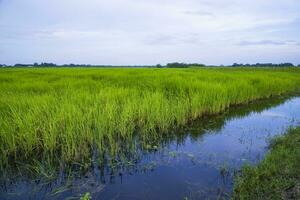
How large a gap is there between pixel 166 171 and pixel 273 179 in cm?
157

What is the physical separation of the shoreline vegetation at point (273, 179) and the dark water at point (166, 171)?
233 mm

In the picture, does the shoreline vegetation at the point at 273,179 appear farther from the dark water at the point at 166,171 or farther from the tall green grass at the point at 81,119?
the tall green grass at the point at 81,119

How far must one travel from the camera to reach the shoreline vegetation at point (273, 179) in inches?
130

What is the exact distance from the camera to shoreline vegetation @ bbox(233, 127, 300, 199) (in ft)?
10.9

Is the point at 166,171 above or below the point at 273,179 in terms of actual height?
below

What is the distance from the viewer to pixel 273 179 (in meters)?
3.57

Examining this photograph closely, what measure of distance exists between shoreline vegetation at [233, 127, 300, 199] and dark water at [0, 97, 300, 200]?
233mm

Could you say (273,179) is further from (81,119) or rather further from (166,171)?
(81,119)

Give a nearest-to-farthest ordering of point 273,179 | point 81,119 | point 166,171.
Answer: point 273,179 < point 166,171 < point 81,119

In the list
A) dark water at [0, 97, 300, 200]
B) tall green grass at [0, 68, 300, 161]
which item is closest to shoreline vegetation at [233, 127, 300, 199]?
dark water at [0, 97, 300, 200]

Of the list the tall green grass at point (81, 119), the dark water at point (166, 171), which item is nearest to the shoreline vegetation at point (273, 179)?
the dark water at point (166, 171)

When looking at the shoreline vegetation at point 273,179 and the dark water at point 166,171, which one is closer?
the shoreline vegetation at point 273,179

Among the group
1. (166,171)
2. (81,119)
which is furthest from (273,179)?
(81,119)

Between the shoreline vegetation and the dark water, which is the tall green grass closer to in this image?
the dark water
